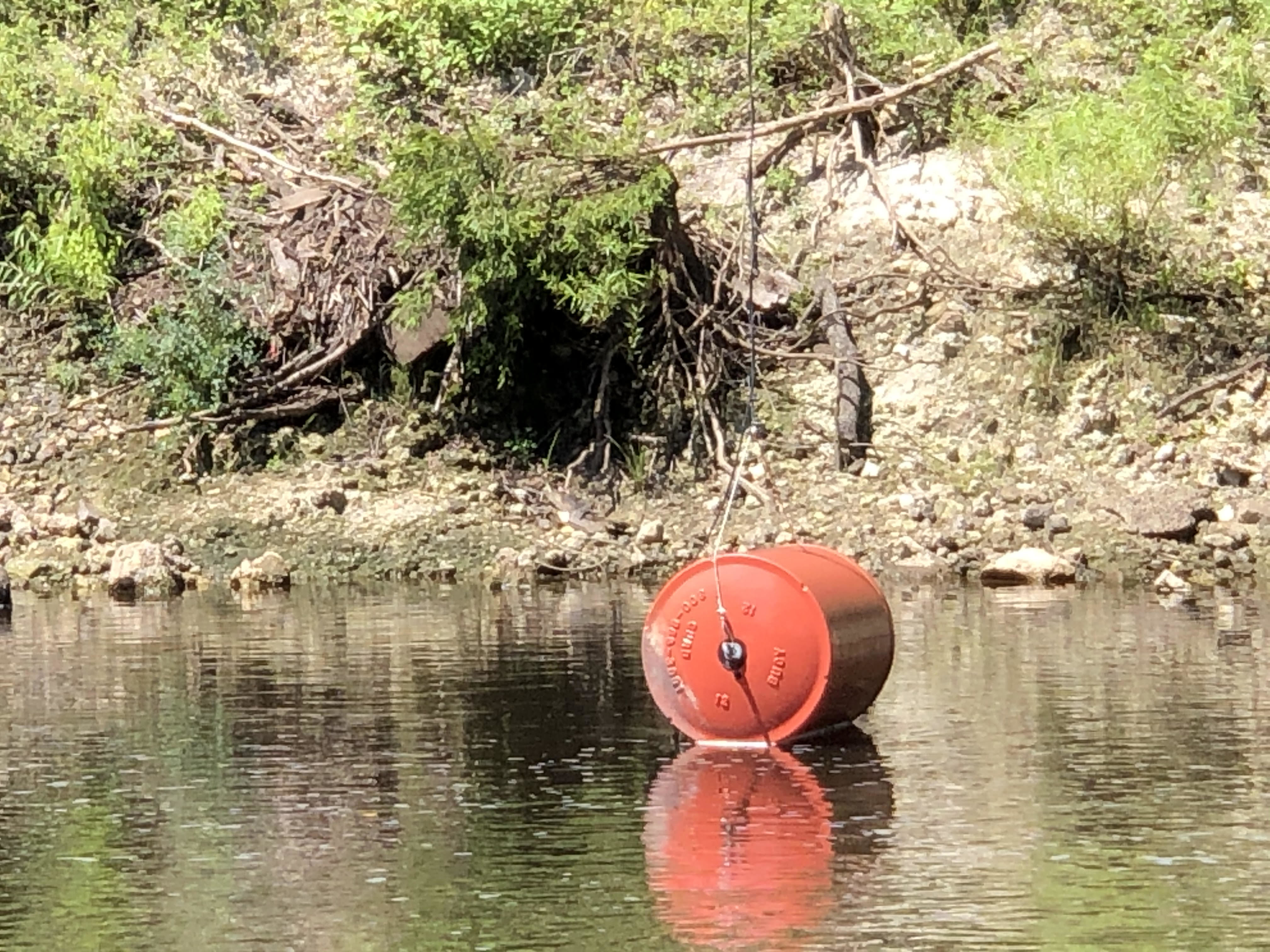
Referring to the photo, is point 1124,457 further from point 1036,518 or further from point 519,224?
point 519,224

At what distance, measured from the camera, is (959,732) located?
11.7m

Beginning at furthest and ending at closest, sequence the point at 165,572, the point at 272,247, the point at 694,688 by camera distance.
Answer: the point at 272,247, the point at 165,572, the point at 694,688

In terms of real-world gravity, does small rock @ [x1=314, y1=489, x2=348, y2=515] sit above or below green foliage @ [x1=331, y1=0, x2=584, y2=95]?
below

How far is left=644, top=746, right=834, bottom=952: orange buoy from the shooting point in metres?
7.96

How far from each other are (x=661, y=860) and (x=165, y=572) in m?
10.1

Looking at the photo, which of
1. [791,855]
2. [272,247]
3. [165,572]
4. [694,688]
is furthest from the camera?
[272,247]

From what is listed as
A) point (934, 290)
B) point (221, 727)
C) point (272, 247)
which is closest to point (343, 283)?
point (272, 247)

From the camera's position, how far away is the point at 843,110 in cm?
2228

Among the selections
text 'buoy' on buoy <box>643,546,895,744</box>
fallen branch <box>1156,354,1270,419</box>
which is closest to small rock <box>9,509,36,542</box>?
fallen branch <box>1156,354,1270,419</box>

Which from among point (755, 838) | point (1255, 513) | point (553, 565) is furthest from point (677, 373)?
point (755, 838)

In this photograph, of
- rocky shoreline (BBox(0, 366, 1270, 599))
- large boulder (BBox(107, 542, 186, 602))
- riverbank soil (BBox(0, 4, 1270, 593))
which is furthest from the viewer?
riverbank soil (BBox(0, 4, 1270, 593))

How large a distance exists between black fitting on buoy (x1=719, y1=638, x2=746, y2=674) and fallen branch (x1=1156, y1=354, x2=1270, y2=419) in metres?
9.42

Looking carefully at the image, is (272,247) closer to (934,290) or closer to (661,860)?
(934,290)

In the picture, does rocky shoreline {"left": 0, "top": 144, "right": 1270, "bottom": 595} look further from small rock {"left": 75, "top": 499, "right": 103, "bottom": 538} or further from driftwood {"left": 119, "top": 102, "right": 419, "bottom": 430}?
driftwood {"left": 119, "top": 102, "right": 419, "bottom": 430}
